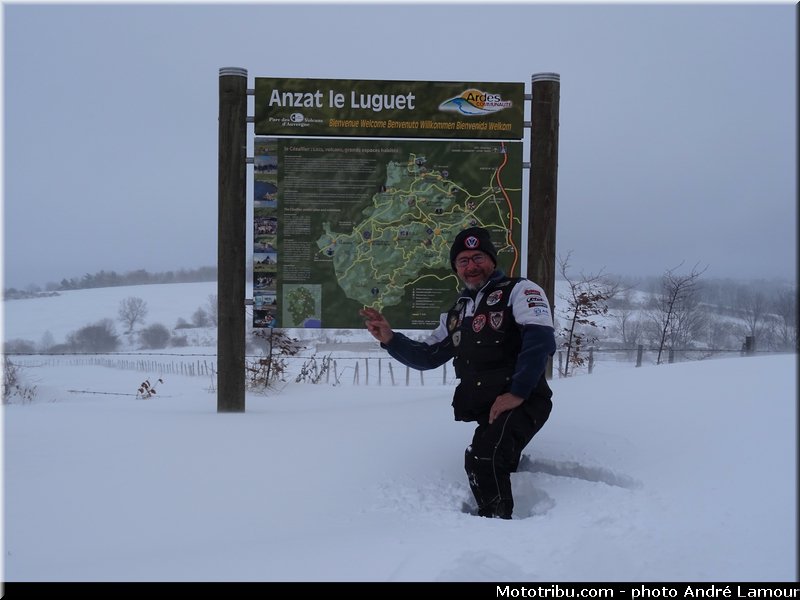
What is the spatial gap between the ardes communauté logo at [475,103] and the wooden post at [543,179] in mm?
325

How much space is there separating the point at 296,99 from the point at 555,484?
4084mm

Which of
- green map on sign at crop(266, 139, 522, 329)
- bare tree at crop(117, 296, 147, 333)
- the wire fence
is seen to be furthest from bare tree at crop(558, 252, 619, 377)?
bare tree at crop(117, 296, 147, 333)

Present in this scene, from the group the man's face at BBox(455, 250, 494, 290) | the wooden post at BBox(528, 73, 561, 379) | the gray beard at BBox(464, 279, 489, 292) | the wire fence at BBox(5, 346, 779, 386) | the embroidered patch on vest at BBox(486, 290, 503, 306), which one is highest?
the wooden post at BBox(528, 73, 561, 379)

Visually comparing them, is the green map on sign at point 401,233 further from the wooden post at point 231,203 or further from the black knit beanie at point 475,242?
the black knit beanie at point 475,242

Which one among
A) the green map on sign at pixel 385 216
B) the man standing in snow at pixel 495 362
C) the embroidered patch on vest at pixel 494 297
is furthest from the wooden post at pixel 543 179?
the embroidered patch on vest at pixel 494 297

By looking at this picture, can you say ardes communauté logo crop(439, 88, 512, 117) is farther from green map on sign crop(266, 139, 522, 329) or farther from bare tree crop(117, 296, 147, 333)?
bare tree crop(117, 296, 147, 333)

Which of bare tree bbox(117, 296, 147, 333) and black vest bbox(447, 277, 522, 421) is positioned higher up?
black vest bbox(447, 277, 522, 421)

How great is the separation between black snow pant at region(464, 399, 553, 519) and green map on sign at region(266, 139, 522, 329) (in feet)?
8.01

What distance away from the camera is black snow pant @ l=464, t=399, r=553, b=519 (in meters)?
3.60

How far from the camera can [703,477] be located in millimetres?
3334

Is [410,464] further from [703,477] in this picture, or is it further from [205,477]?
[703,477]

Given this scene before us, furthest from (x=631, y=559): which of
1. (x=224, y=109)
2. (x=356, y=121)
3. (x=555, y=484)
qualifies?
(x=224, y=109)

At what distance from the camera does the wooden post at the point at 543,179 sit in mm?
6160

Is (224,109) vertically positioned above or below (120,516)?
above
